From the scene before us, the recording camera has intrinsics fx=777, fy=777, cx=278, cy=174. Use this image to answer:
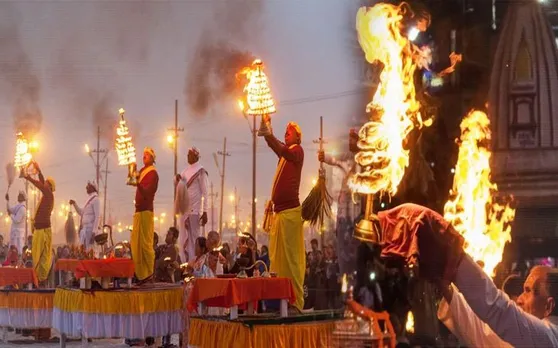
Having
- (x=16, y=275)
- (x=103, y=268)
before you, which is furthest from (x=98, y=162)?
(x=103, y=268)

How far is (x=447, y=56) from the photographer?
7.43m

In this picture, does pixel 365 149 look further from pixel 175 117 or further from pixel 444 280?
pixel 175 117

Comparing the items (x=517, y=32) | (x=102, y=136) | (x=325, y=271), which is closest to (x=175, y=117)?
(x=102, y=136)

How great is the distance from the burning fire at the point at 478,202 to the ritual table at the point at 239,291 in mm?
1763

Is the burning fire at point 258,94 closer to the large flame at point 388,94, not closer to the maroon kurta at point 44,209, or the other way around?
the large flame at point 388,94

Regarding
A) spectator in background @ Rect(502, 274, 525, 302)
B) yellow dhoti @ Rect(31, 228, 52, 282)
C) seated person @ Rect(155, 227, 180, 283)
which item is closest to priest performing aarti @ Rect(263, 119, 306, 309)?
spectator in background @ Rect(502, 274, 525, 302)

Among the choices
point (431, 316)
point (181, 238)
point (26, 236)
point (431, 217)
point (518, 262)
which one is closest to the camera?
point (431, 217)

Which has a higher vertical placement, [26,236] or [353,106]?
[353,106]

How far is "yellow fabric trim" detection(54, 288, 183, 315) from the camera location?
755 centimetres

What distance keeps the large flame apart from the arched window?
3.93 ft

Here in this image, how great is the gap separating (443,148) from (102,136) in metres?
4.87

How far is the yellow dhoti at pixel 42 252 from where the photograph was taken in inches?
382

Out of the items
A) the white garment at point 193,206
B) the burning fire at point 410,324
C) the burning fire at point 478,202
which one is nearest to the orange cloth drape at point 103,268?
the white garment at point 193,206

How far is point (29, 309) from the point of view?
8867mm
